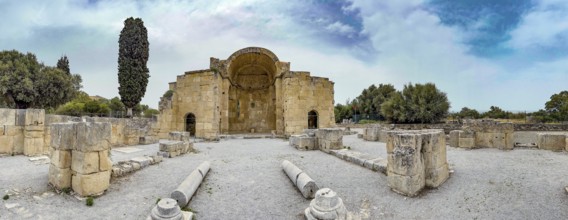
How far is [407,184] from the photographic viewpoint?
5.85 metres

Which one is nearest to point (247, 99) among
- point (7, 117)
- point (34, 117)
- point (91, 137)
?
point (34, 117)

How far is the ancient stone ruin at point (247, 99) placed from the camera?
17.8 metres

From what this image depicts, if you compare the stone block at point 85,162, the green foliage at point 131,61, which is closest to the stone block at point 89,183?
the stone block at point 85,162

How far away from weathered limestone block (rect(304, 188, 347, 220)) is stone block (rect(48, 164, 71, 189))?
525cm

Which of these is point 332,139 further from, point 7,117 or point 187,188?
point 7,117

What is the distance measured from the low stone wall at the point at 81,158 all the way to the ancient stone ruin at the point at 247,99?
413 inches

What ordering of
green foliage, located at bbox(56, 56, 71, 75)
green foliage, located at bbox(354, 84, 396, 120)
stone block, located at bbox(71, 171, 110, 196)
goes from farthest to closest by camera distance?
green foliage, located at bbox(354, 84, 396, 120) → green foliage, located at bbox(56, 56, 71, 75) → stone block, located at bbox(71, 171, 110, 196)

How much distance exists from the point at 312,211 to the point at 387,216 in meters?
1.50

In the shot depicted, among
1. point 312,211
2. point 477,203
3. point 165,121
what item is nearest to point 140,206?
point 312,211

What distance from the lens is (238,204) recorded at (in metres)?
5.77

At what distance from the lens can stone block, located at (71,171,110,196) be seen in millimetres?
5625

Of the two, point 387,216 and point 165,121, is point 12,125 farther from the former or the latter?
point 387,216

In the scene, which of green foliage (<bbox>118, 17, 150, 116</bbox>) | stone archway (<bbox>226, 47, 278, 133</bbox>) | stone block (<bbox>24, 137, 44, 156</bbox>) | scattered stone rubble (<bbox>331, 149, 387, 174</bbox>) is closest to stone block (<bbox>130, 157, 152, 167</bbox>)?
stone block (<bbox>24, 137, 44, 156</bbox>)

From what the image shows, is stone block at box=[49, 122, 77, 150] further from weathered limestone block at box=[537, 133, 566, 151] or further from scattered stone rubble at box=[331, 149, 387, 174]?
weathered limestone block at box=[537, 133, 566, 151]
